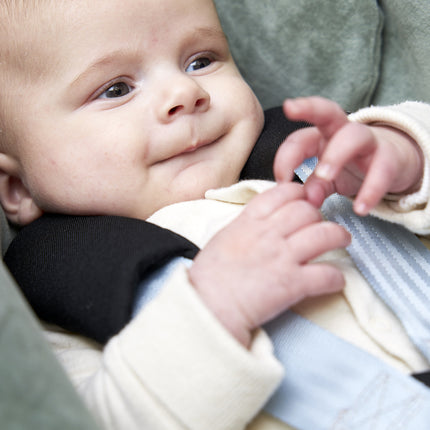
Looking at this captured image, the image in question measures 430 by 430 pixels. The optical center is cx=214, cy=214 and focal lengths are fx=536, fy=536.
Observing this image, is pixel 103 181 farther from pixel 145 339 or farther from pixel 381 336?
pixel 381 336

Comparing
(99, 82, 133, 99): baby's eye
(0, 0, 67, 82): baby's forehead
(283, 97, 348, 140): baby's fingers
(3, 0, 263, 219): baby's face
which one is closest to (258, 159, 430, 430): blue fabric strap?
(283, 97, 348, 140): baby's fingers

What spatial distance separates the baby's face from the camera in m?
0.93

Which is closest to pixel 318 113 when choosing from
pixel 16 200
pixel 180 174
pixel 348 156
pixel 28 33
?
pixel 348 156

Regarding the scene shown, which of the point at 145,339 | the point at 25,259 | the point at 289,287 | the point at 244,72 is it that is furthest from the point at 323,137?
the point at 244,72

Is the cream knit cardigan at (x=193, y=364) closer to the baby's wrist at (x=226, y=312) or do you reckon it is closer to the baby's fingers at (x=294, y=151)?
the baby's wrist at (x=226, y=312)

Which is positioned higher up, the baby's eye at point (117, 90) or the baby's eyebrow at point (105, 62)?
the baby's eyebrow at point (105, 62)

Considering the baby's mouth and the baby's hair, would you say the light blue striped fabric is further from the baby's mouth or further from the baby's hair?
the baby's hair

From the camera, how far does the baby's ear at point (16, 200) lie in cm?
109

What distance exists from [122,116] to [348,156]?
431 mm

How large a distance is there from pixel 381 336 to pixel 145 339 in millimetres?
330

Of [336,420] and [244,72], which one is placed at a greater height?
[244,72]

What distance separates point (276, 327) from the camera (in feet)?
2.43

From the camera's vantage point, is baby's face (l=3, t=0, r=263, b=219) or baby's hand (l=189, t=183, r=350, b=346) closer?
baby's hand (l=189, t=183, r=350, b=346)

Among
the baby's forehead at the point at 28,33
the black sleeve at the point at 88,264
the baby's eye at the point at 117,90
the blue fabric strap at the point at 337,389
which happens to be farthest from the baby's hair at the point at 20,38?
the blue fabric strap at the point at 337,389
